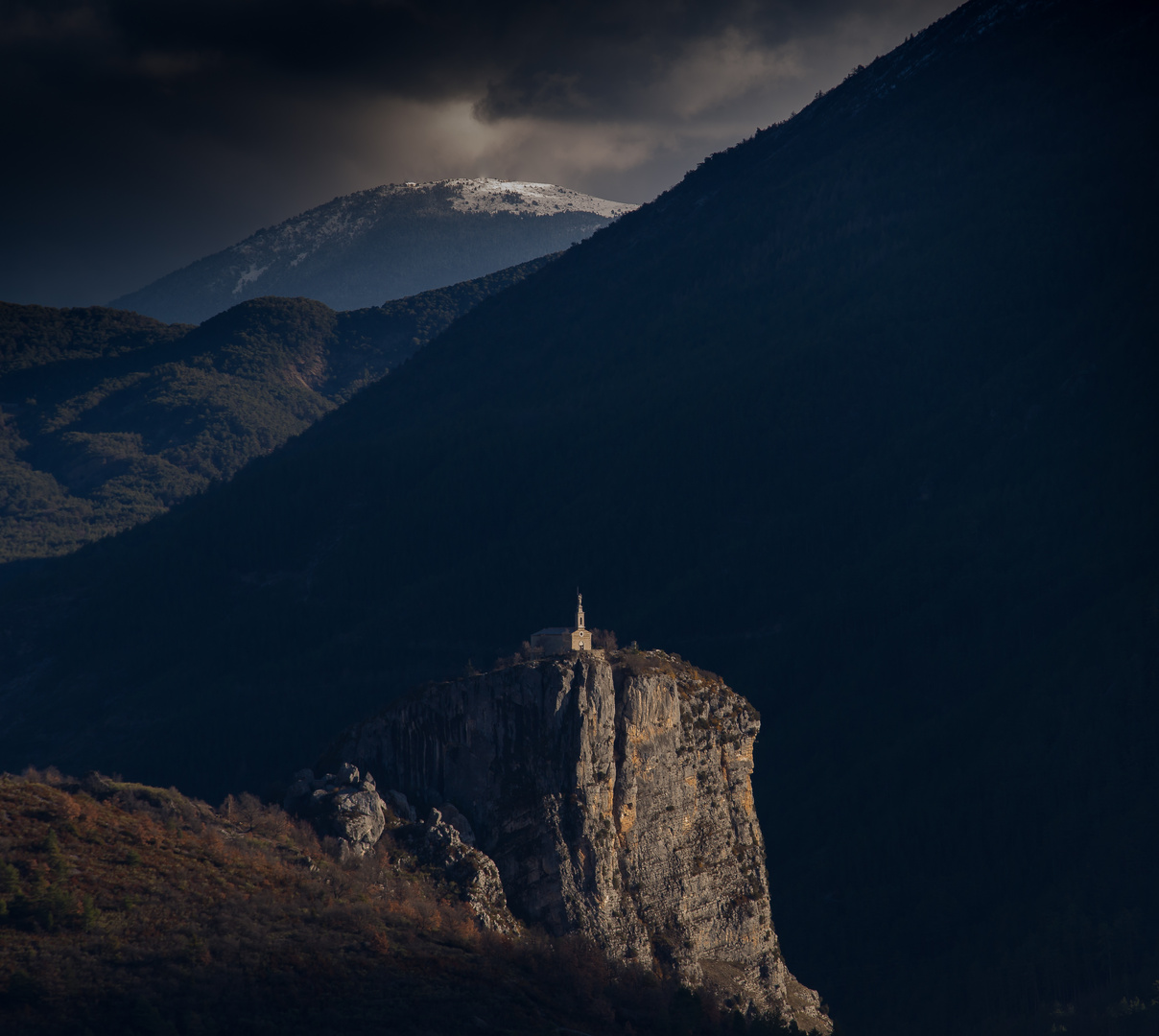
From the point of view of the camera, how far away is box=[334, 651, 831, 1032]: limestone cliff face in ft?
376

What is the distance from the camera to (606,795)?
381 feet

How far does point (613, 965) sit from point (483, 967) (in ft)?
49.5

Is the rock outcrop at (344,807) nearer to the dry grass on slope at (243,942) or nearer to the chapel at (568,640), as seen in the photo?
the dry grass on slope at (243,942)

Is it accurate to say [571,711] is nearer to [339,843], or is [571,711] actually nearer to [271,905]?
[339,843]

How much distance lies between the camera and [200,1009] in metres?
87.1

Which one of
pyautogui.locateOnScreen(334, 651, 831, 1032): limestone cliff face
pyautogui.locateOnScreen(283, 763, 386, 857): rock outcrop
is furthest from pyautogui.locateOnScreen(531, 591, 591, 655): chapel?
pyautogui.locateOnScreen(283, 763, 386, 857): rock outcrop

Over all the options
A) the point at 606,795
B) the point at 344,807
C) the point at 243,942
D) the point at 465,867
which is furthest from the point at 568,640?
the point at 243,942

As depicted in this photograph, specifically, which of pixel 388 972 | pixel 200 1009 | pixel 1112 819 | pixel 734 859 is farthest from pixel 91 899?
pixel 1112 819

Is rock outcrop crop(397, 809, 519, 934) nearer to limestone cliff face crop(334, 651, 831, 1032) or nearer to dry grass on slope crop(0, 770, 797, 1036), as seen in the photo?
dry grass on slope crop(0, 770, 797, 1036)

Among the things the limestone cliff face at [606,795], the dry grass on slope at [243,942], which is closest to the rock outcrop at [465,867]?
the dry grass on slope at [243,942]

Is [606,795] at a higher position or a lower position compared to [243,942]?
higher

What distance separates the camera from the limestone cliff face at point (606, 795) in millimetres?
114625

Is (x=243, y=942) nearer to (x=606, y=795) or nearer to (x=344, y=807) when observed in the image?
(x=344, y=807)

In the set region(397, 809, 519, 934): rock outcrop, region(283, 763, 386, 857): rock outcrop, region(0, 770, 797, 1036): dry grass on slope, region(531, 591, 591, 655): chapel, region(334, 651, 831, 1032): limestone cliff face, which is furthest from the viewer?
region(531, 591, 591, 655): chapel
